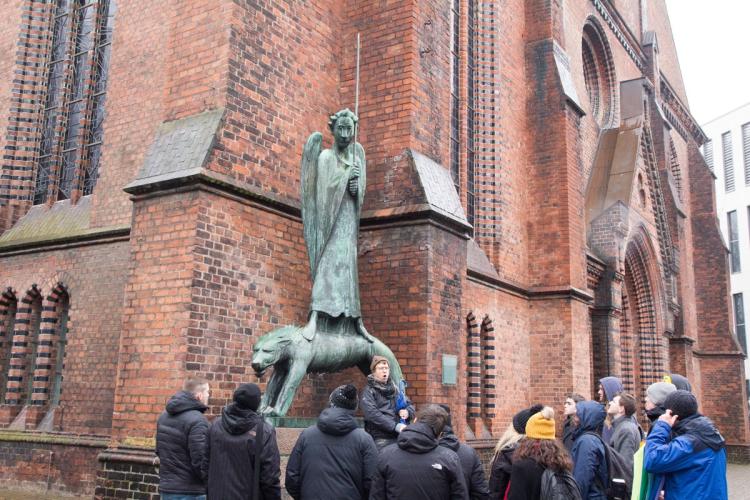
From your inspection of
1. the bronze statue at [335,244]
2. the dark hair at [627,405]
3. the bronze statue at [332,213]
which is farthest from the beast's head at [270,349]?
the dark hair at [627,405]

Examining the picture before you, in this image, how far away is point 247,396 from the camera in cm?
453

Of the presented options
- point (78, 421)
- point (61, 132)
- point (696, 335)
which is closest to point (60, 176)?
point (61, 132)

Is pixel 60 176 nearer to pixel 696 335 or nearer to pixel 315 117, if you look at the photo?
pixel 315 117

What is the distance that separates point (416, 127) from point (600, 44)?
13.1 m

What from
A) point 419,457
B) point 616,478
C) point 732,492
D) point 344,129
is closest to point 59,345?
point 344,129

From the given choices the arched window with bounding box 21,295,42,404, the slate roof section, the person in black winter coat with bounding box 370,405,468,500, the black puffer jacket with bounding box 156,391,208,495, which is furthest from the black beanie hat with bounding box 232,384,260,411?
the arched window with bounding box 21,295,42,404

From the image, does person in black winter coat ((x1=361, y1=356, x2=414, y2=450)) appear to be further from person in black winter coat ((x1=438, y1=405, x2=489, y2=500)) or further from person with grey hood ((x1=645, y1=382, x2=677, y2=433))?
person with grey hood ((x1=645, y1=382, x2=677, y2=433))

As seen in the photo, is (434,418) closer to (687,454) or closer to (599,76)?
(687,454)

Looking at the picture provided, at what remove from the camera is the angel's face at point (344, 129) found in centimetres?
755

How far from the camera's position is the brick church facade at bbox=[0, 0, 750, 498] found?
7.94 meters

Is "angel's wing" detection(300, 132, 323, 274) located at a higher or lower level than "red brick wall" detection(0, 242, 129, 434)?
higher

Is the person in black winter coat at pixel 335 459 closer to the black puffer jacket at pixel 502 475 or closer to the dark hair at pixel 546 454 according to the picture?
the black puffer jacket at pixel 502 475

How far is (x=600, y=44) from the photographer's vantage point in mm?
20969

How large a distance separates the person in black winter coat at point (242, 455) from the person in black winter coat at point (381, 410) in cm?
119
